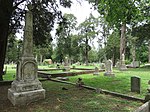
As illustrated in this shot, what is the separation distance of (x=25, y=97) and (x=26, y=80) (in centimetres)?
67

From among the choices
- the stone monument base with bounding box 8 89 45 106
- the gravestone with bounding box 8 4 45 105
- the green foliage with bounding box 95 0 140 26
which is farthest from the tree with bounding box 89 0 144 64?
the stone monument base with bounding box 8 89 45 106

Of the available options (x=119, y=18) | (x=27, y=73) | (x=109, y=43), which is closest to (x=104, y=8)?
(x=119, y=18)

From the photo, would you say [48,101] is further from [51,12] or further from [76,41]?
[76,41]

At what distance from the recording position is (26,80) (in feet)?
18.7

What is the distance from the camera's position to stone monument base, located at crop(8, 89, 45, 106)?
5.18m

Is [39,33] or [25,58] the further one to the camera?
[39,33]

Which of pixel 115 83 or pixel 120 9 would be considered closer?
pixel 120 9

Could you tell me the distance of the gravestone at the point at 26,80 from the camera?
5363mm

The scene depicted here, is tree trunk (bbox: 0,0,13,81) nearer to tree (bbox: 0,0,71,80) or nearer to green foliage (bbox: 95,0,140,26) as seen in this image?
tree (bbox: 0,0,71,80)

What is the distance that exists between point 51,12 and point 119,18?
5.38 m

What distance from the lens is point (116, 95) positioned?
249 inches

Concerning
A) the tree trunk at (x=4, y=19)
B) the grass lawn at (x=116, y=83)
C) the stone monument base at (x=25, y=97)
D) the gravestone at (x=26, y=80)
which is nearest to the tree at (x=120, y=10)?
the grass lawn at (x=116, y=83)

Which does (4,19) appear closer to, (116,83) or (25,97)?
(25,97)

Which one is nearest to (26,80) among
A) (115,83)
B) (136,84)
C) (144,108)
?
(144,108)
